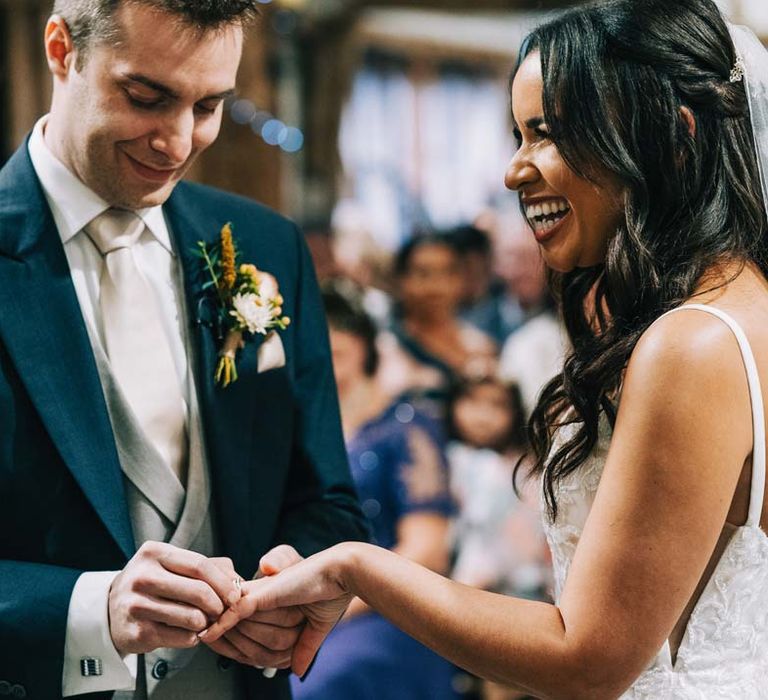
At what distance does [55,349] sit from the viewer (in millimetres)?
1806

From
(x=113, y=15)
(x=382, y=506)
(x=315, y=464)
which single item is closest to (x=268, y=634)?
(x=315, y=464)

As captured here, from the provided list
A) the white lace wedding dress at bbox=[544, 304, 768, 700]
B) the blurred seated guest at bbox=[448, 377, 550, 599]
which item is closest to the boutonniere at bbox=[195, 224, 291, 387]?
the white lace wedding dress at bbox=[544, 304, 768, 700]

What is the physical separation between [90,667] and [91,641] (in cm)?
4

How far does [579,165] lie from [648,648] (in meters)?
0.70

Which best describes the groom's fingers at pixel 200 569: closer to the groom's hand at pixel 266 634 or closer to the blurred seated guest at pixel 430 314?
the groom's hand at pixel 266 634

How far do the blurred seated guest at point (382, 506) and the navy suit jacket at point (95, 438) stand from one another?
1.37m

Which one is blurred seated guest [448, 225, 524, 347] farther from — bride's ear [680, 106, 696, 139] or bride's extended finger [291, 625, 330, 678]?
bride's ear [680, 106, 696, 139]

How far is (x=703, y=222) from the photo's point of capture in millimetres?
1702

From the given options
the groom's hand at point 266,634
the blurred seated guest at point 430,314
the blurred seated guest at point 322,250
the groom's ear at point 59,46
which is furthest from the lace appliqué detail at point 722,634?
the blurred seated guest at point 322,250

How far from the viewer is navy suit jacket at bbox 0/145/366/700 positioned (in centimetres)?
175

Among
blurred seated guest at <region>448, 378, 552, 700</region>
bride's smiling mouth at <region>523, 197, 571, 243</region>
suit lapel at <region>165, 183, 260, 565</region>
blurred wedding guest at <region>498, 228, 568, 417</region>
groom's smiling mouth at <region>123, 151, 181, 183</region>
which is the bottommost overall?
blurred seated guest at <region>448, 378, 552, 700</region>

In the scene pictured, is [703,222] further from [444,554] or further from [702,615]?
[444,554]

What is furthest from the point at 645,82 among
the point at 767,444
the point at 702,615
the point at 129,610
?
the point at 129,610

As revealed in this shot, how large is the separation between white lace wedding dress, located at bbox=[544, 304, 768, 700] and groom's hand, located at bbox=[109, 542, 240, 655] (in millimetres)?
586
